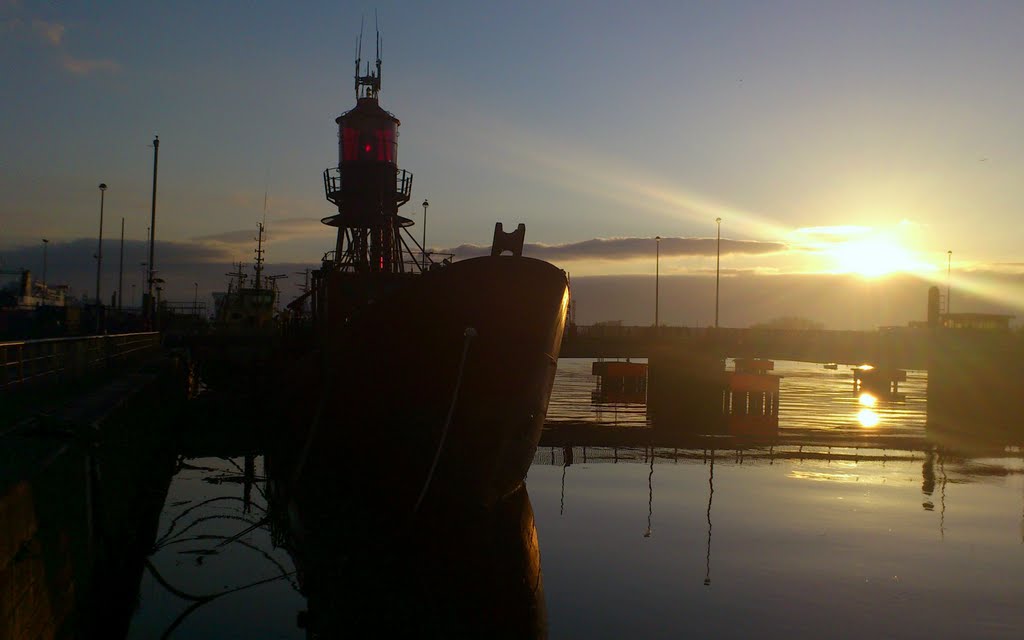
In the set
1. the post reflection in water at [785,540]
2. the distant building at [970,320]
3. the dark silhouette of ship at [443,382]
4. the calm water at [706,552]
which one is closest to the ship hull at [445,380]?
the dark silhouette of ship at [443,382]

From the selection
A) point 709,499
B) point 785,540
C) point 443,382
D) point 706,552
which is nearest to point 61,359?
point 443,382

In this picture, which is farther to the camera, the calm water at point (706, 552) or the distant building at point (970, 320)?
the distant building at point (970, 320)

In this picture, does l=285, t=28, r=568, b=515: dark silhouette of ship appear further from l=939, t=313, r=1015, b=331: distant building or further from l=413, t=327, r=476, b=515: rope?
l=939, t=313, r=1015, b=331: distant building

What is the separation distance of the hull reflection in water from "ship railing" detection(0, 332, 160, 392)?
598 cm

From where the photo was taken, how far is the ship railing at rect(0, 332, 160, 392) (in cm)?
1692

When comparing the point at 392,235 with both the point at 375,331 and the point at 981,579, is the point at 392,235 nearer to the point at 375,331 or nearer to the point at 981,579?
the point at 375,331

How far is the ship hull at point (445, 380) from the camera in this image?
17.0 meters

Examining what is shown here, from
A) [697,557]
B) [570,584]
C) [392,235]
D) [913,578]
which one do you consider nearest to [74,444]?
[570,584]

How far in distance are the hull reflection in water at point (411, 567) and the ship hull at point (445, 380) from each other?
2.35 feet

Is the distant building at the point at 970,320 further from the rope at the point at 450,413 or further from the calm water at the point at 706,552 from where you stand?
the rope at the point at 450,413

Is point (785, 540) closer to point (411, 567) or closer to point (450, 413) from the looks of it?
point (450, 413)

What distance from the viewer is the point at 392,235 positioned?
32188 mm

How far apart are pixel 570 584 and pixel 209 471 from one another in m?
15.8

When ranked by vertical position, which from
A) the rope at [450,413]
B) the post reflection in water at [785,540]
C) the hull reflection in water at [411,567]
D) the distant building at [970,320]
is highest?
the distant building at [970,320]
